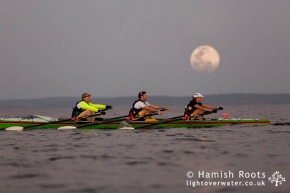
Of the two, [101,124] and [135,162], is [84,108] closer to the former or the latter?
[101,124]

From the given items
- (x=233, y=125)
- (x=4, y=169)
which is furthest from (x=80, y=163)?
(x=233, y=125)

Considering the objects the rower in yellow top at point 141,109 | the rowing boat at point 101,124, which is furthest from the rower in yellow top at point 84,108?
the rower in yellow top at point 141,109

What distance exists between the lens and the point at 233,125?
26.4 m

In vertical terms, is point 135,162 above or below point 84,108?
below

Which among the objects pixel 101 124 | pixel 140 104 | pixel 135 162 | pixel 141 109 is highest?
pixel 140 104

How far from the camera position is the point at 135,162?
1305cm

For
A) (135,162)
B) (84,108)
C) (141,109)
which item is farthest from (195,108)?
(135,162)

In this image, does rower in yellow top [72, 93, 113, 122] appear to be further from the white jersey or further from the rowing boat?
the white jersey

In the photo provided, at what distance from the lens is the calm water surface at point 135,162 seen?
9.94 m

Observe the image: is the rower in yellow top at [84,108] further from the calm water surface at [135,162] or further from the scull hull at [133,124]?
the calm water surface at [135,162]

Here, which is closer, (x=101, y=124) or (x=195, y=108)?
(x=101, y=124)

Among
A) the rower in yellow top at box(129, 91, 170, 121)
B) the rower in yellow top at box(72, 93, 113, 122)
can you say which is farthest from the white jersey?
the rower in yellow top at box(72, 93, 113, 122)

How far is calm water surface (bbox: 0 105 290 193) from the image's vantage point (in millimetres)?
9938

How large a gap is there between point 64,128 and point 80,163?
11161 mm
